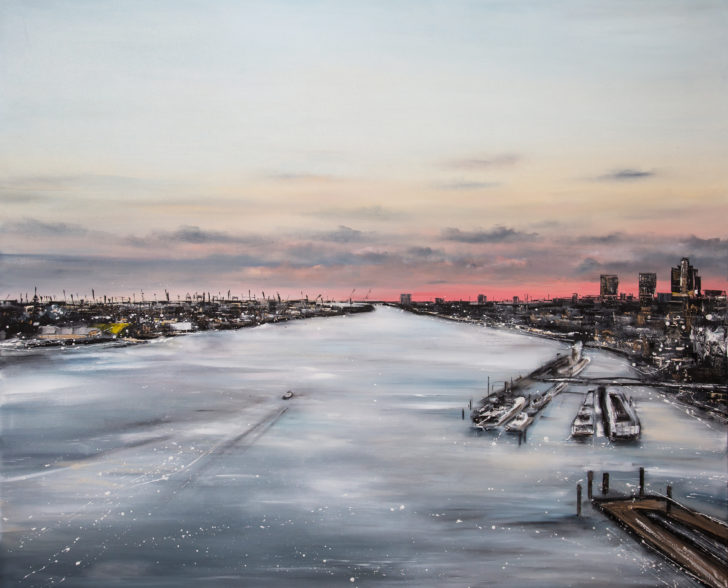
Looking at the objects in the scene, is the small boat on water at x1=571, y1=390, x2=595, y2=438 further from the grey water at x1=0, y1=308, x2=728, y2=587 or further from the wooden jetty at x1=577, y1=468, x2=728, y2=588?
the wooden jetty at x1=577, y1=468, x2=728, y2=588

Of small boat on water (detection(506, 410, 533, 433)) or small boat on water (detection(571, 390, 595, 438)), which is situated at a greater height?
small boat on water (detection(571, 390, 595, 438))

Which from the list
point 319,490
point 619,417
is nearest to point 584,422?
point 619,417

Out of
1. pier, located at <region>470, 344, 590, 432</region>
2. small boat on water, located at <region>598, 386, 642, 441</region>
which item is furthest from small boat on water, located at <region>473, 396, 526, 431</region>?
small boat on water, located at <region>598, 386, 642, 441</region>

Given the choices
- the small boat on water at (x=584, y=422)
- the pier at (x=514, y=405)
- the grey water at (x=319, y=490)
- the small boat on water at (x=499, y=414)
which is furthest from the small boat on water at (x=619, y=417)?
the small boat on water at (x=499, y=414)

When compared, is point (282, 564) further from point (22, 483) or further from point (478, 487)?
point (22, 483)

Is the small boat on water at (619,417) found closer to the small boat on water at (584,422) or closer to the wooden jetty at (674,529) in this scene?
the small boat on water at (584,422)

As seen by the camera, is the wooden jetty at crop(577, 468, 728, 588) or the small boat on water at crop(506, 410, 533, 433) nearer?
the wooden jetty at crop(577, 468, 728, 588)
